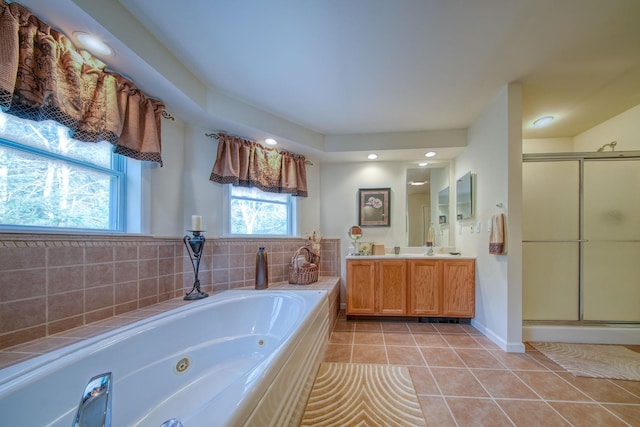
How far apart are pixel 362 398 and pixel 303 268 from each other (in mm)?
1463

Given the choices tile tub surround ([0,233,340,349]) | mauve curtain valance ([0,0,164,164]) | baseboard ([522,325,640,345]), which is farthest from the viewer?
baseboard ([522,325,640,345])

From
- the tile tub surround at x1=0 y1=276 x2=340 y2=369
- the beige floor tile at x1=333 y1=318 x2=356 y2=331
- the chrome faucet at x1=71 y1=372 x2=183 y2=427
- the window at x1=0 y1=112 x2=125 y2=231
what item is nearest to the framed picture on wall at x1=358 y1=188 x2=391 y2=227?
the beige floor tile at x1=333 y1=318 x2=356 y2=331

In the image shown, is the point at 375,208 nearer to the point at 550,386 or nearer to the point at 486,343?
the point at 486,343

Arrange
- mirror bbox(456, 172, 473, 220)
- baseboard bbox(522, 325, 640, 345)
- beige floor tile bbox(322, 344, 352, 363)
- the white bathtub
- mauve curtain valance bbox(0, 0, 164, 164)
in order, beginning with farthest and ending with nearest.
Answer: mirror bbox(456, 172, 473, 220) → baseboard bbox(522, 325, 640, 345) → beige floor tile bbox(322, 344, 352, 363) → mauve curtain valance bbox(0, 0, 164, 164) → the white bathtub

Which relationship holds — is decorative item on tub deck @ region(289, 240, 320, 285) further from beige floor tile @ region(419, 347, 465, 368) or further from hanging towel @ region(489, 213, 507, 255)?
hanging towel @ region(489, 213, 507, 255)

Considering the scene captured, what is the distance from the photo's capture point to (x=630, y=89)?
7.04ft

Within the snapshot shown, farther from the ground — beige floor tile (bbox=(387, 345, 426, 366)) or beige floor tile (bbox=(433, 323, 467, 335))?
beige floor tile (bbox=(387, 345, 426, 366))

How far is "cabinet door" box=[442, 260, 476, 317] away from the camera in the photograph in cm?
275

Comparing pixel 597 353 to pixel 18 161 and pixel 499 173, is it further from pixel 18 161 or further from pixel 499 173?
pixel 18 161

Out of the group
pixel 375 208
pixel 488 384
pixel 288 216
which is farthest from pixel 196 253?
pixel 488 384

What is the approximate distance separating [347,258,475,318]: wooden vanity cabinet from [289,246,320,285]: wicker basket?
0.43 m

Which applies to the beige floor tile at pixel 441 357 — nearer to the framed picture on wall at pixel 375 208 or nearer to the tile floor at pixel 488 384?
the tile floor at pixel 488 384

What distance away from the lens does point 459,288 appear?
2.78 m

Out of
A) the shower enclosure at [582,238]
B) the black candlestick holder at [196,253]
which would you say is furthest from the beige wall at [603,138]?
the black candlestick holder at [196,253]
